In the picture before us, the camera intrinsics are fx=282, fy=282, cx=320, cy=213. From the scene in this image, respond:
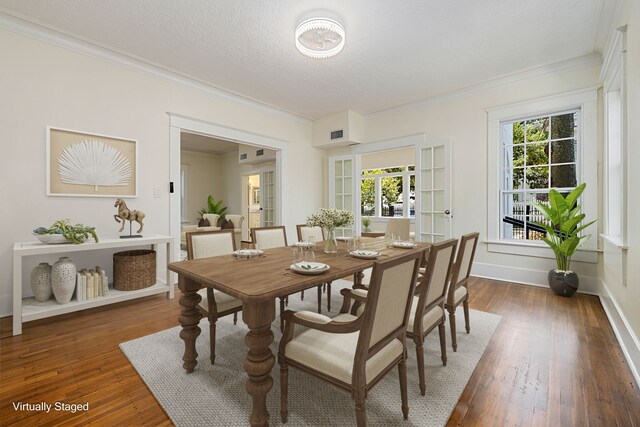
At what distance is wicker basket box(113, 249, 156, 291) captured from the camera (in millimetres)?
2988

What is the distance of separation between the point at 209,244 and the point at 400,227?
93.9 inches

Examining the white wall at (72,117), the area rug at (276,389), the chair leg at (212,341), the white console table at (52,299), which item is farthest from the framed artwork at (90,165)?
the chair leg at (212,341)

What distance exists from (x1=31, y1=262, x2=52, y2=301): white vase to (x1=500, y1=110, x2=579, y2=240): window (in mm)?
5375

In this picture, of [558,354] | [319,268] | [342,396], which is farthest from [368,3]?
[558,354]

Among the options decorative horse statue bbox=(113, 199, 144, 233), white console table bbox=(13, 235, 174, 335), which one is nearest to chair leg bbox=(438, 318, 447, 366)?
white console table bbox=(13, 235, 174, 335)

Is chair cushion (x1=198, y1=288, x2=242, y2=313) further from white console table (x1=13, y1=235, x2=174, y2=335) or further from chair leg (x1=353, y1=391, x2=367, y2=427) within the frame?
white console table (x1=13, y1=235, x2=174, y2=335)

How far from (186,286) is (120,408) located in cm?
68

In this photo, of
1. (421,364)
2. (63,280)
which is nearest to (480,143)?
(421,364)

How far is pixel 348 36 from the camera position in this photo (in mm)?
2920

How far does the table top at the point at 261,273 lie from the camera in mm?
1354

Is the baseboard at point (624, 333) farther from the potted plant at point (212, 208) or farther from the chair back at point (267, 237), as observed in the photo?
the potted plant at point (212, 208)

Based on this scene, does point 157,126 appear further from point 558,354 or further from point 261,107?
point 558,354

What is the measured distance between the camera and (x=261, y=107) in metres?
4.85

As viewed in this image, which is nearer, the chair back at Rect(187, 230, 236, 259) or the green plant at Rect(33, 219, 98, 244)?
the chair back at Rect(187, 230, 236, 259)
